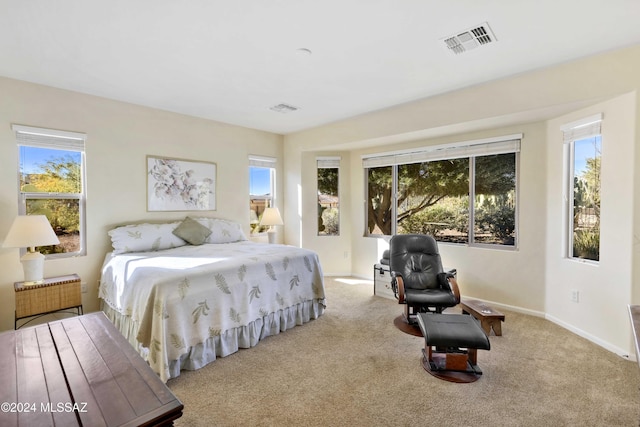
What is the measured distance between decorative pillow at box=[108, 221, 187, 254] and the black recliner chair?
2.80 meters

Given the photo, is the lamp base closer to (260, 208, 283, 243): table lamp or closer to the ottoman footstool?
(260, 208, 283, 243): table lamp

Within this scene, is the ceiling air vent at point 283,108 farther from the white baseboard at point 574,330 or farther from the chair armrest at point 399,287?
the white baseboard at point 574,330

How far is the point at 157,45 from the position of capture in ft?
8.31

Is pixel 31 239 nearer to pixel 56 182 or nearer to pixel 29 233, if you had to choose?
pixel 29 233

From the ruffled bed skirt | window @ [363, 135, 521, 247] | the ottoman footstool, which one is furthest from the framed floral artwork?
the ottoman footstool

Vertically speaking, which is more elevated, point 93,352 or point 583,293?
point 93,352

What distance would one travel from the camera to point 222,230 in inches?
176

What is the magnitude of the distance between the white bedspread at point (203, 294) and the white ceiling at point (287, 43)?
189 cm

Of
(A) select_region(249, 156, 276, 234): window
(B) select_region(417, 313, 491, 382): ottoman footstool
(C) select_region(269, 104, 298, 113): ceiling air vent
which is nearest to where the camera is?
(B) select_region(417, 313, 491, 382): ottoman footstool

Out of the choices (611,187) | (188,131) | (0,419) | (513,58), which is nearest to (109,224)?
(188,131)

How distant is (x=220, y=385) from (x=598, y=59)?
427 centimetres

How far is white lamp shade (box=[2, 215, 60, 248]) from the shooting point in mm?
2824

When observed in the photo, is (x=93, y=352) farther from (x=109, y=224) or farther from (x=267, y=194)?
(x=267, y=194)

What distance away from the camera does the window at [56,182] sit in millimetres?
3303
